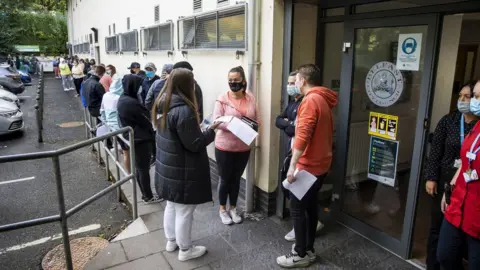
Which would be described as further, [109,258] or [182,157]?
[109,258]

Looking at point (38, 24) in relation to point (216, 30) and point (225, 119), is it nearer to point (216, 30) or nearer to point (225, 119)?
point (216, 30)

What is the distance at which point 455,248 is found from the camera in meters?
2.10

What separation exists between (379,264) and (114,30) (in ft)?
36.1

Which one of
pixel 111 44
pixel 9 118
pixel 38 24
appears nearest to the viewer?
pixel 9 118

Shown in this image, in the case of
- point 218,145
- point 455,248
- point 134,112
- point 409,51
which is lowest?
point 455,248

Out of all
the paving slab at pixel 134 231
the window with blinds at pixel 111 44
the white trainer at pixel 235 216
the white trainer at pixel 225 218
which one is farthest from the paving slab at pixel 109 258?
the window with blinds at pixel 111 44

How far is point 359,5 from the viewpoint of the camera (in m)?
3.07

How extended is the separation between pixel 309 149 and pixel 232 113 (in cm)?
102

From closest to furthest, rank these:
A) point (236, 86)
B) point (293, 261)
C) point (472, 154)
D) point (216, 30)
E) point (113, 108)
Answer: point (472, 154)
point (293, 261)
point (236, 86)
point (216, 30)
point (113, 108)

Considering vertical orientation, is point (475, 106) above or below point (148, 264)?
above

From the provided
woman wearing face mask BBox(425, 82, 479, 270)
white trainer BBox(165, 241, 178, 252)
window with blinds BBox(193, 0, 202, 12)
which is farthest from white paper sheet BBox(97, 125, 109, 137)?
woman wearing face mask BBox(425, 82, 479, 270)

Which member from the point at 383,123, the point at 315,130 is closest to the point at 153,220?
the point at 315,130

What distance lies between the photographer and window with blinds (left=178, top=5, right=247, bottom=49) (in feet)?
12.8

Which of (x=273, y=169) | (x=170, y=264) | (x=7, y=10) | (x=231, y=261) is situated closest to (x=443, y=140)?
(x=273, y=169)
